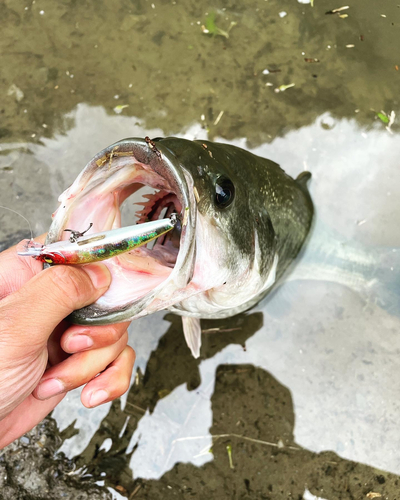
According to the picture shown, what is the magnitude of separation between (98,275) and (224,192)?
704mm

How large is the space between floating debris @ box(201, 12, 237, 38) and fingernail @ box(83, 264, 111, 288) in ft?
9.17

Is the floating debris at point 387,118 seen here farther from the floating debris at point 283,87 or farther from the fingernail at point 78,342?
the fingernail at point 78,342

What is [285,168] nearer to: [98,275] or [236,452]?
[98,275]

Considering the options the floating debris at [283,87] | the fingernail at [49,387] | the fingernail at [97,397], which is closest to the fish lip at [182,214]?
the fingernail at [49,387]

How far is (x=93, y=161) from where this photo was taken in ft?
5.28

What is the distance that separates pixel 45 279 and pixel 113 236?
0.35 m

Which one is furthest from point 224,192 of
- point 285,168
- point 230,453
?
point 230,453

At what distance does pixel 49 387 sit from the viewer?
2.05 meters

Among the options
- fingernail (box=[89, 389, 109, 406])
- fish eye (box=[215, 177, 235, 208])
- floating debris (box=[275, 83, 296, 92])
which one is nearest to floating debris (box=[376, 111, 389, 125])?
floating debris (box=[275, 83, 296, 92])

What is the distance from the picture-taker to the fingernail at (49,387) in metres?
2.04

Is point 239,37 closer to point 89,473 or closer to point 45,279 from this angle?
point 45,279

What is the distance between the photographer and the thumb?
159 cm

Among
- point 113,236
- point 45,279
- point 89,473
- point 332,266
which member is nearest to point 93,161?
point 113,236

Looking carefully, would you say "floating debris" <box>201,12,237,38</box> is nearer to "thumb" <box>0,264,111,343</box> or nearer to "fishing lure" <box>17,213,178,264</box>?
"fishing lure" <box>17,213,178,264</box>
